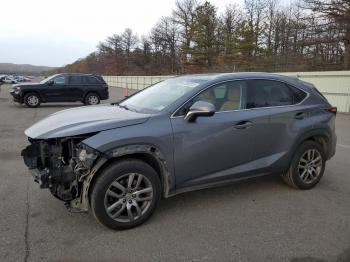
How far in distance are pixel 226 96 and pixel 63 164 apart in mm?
2143

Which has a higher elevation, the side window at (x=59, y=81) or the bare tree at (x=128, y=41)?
the bare tree at (x=128, y=41)

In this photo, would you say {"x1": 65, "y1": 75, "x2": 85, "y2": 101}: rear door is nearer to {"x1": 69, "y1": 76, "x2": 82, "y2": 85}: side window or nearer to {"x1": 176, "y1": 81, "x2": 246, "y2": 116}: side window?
{"x1": 69, "y1": 76, "x2": 82, "y2": 85}: side window

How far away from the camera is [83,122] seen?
402 cm

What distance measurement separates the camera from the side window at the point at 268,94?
4850 mm

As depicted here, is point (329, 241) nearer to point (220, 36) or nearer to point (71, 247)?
point (71, 247)

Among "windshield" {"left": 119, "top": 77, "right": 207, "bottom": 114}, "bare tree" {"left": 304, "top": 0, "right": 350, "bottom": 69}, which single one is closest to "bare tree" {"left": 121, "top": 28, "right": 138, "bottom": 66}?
"bare tree" {"left": 304, "top": 0, "right": 350, "bottom": 69}

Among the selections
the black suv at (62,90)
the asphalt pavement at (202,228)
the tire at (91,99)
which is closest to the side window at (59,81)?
the black suv at (62,90)

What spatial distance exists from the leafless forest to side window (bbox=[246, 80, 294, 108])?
20.8m

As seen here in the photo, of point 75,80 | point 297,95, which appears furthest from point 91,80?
point 297,95

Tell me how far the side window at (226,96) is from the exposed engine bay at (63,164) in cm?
146

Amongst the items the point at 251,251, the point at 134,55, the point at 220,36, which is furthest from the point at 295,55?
the point at 134,55

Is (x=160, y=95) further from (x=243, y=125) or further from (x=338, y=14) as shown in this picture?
(x=338, y=14)

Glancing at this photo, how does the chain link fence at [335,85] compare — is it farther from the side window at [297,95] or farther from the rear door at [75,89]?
the side window at [297,95]

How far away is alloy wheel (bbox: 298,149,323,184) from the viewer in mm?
5277
